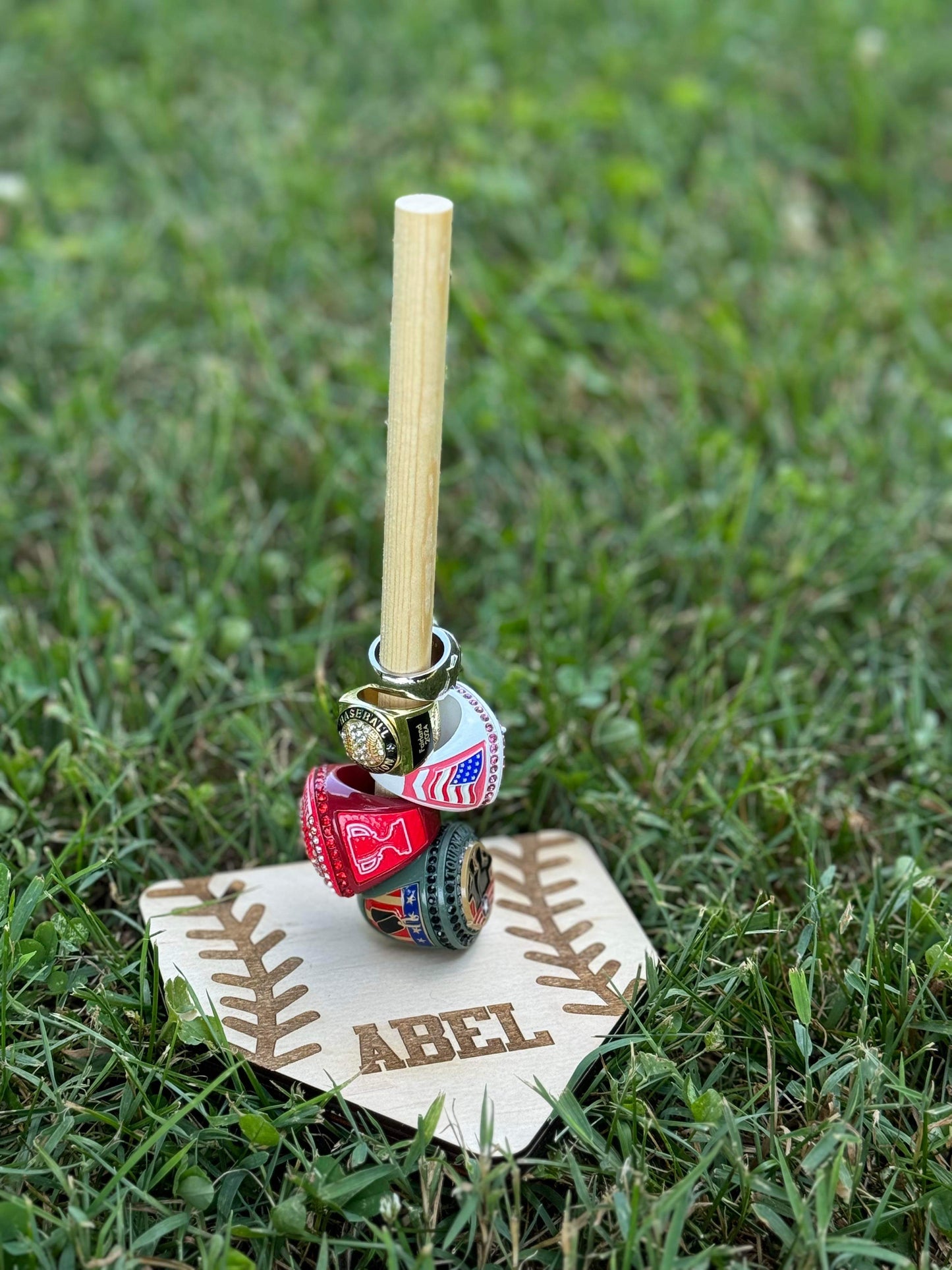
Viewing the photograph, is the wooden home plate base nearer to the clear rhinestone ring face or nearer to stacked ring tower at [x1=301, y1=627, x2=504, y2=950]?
stacked ring tower at [x1=301, y1=627, x2=504, y2=950]

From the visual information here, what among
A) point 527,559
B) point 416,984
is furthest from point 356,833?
point 527,559

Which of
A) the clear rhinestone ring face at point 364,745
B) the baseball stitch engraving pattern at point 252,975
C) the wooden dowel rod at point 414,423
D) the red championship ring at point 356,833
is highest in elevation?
the wooden dowel rod at point 414,423

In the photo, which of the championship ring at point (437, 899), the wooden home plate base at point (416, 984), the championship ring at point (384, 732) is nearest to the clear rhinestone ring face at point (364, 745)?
the championship ring at point (384, 732)

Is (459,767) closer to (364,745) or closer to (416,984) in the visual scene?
(364,745)

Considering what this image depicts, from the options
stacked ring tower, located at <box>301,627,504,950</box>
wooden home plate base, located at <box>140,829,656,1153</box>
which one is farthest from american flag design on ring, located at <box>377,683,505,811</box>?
wooden home plate base, located at <box>140,829,656,1153</box>

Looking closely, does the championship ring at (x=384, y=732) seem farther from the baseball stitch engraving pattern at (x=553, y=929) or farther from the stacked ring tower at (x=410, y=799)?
the baseball stitch engraving pattern at (x=553, y=929)

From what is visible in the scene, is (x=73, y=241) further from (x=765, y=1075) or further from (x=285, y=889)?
(x=765, y=1075)
